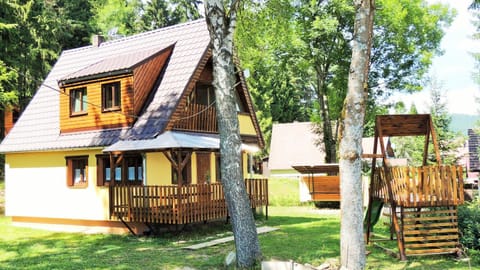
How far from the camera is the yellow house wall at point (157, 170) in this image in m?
14.6

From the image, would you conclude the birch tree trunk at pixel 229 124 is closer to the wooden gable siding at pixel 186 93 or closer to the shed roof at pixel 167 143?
the shed roof at pixel 167 143

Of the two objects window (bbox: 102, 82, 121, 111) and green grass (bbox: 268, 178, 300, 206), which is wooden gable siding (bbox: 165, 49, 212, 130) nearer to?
window (bbox: 102, 82, 121, 111)

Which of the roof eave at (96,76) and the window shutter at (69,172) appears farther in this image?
the window shutter at (69,172)

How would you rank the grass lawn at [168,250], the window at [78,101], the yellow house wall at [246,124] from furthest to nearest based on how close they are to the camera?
the yellow house wall at [246,124], the window at [78,101], the grass lawn at [168,250]

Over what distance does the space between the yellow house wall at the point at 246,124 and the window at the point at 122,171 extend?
4.88 meters

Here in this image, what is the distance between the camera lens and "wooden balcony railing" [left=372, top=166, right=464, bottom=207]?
9688 mm

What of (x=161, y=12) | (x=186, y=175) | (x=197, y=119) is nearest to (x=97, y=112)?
(x=197, y=119)

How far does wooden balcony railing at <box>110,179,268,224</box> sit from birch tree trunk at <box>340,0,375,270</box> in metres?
6.29

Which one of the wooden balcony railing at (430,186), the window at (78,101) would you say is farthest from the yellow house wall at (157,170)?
the wooden balcony railing at (430,186)

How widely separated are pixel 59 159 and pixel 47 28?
1451 centimetres

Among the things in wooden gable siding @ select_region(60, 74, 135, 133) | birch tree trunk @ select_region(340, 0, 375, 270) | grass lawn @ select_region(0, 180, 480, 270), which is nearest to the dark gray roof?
wooden gable siding @ select_region(60, 74, 135, 133)

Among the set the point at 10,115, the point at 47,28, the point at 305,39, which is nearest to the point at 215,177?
the point at 305,39

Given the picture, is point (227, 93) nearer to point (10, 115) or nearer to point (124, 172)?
point (124, 172)

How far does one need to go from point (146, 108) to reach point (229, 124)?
6.99 meters
